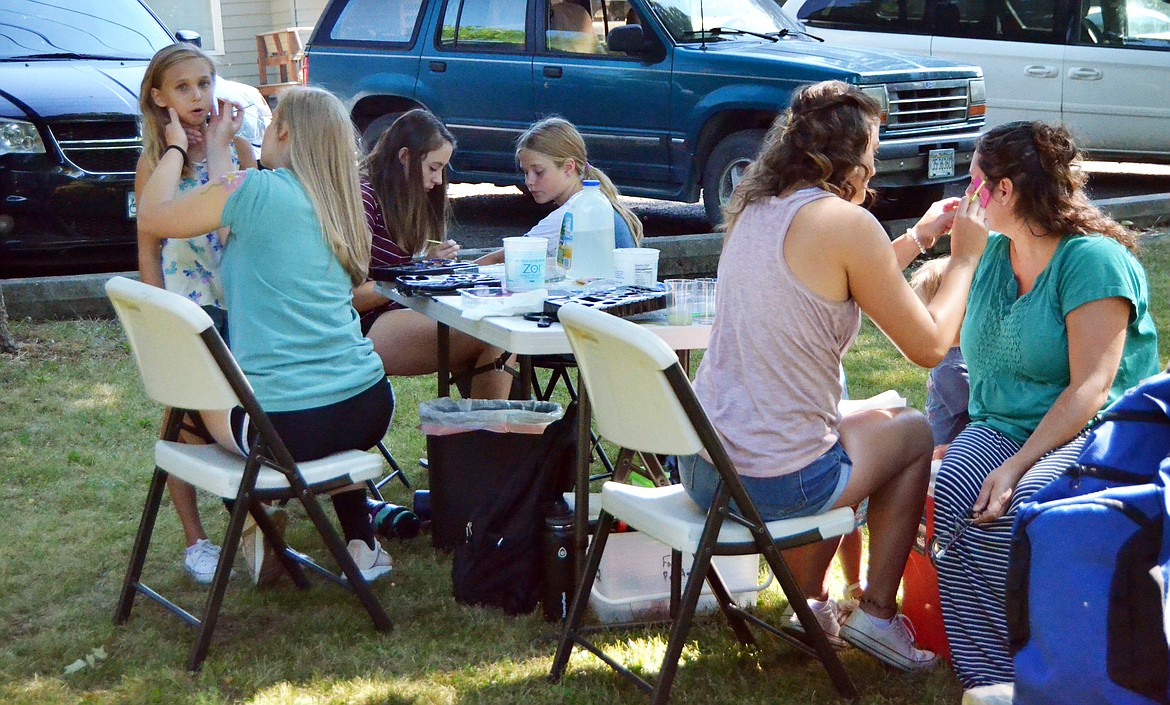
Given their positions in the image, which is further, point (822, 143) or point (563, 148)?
point (563, 148)

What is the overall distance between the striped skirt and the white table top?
640 millimetres

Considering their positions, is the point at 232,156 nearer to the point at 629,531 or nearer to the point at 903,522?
the point at 629,531

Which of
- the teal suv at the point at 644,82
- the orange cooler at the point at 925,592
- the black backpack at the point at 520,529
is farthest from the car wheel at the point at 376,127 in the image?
the orange cooler at the point at 925,592

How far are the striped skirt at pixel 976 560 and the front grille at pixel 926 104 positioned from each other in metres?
5.05

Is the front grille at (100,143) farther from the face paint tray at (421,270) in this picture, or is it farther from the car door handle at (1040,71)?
the car door handle at (1040,71)

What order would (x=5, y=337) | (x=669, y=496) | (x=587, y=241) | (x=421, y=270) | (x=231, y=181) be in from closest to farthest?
(x=669, y=496) < (x=231, y=181) < (x=587, y=241) < (x=421, y=270) < (x=5, y=337)

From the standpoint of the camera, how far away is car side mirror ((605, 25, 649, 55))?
7.65 meters

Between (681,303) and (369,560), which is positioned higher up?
(681,303)

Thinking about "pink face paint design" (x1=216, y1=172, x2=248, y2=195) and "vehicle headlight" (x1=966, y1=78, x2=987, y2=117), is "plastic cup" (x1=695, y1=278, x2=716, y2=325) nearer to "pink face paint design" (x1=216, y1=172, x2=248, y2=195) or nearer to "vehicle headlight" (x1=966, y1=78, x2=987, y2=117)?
"pink face paint design" (x1=216, y1=172, x2=248, y2=195)

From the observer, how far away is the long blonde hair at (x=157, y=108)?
350 centimetres

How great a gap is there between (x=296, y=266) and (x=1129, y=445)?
1.97 metres

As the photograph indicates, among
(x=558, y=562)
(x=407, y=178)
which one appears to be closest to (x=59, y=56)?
(x=407, y=178)

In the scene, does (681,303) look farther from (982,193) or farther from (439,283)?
(982,193)

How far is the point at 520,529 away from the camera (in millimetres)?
3324
